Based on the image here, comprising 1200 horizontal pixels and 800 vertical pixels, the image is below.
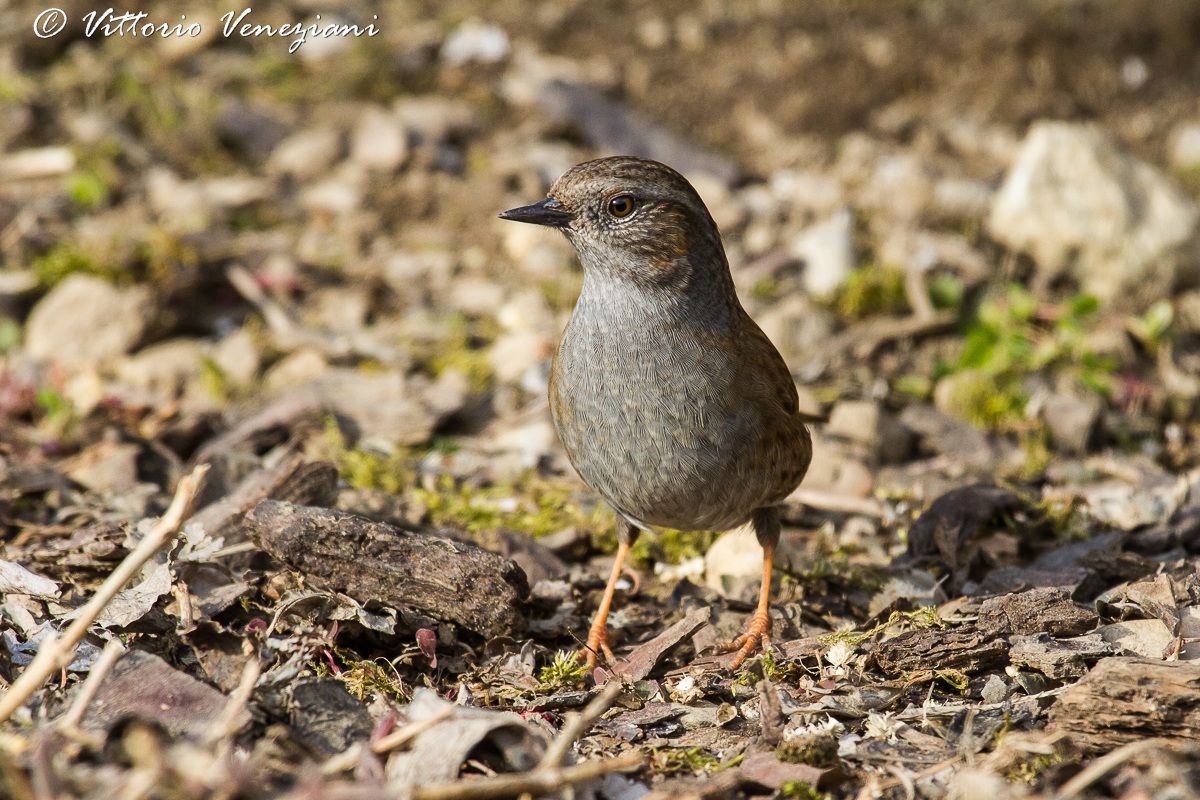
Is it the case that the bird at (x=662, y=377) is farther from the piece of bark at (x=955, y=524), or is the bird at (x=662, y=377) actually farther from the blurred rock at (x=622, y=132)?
the blurred rock at (x=622, y=132)

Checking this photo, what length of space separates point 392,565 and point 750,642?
1384mm

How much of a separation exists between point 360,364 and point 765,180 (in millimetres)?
3307

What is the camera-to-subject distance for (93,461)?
5668mm

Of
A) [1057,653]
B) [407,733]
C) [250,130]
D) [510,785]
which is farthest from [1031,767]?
[250,130]

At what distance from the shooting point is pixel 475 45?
935cm

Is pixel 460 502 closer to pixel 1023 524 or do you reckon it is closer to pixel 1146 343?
pixel 1023 524

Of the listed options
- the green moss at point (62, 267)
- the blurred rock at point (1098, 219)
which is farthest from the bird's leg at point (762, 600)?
the green moss at point (62, 267)

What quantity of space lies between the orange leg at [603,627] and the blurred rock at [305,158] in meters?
4.42

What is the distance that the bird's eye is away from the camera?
489 centimetres

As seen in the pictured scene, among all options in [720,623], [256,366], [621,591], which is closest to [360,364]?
[256,366]

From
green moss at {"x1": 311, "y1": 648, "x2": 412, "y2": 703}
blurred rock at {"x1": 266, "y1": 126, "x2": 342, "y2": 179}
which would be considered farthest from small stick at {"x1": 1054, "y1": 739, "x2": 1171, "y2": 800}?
blurred rock at {"x1": 266, "y1": 126, "x2": 342, "y2": 179}

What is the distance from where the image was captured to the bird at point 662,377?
462 centimetres

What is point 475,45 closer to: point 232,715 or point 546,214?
point 546,214

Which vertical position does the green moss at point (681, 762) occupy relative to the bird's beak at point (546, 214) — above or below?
below
